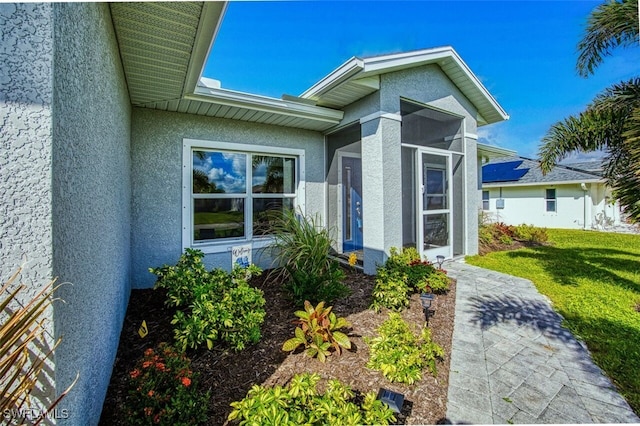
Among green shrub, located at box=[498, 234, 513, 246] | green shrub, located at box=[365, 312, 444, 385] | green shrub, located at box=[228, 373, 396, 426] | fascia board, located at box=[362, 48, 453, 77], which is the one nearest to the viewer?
green shrub, located at box=[228, 373, 396, 426]

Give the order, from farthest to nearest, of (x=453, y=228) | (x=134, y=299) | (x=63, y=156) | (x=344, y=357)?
1. (x=453, y=228)
2. (x=134, y=299)
3. (x=344, y=357)
4. (x=63, y=156)

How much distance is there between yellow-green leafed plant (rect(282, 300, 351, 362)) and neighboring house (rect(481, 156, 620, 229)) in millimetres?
16151

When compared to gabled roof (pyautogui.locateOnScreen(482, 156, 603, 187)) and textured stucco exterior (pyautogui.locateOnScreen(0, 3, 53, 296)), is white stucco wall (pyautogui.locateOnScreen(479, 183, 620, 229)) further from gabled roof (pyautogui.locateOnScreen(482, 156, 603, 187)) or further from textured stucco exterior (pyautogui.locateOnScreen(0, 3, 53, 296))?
textured stucco exterior (pyautogui.locateOnScreen(0, 3, 53, 296))

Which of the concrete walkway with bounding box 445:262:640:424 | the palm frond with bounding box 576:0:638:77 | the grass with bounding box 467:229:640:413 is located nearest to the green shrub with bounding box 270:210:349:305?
the concrete walkway with bounding box 445:262:640:424

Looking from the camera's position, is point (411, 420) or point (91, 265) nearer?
point (91, 265)

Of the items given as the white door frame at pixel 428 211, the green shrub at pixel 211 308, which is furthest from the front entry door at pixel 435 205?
the green shrub at pixel 211 308

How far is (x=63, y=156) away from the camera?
1.60m

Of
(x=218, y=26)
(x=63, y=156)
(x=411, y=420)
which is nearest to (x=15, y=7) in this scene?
(x=63, y=156)

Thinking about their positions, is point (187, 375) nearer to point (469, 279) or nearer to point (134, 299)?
point (134, 299)

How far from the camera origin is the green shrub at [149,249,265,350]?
11.3ft

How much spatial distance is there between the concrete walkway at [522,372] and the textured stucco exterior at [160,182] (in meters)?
5.14

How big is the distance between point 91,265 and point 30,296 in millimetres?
860

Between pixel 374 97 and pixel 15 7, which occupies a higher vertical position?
pixel 374 97

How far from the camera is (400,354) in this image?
3201 millimetres
